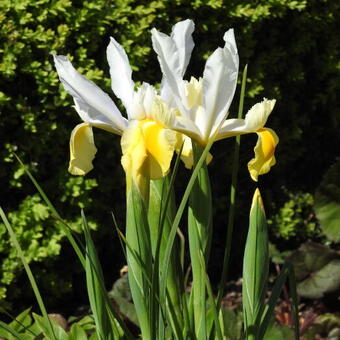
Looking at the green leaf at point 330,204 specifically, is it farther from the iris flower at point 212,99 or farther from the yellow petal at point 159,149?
the yellow petal at point 159,149

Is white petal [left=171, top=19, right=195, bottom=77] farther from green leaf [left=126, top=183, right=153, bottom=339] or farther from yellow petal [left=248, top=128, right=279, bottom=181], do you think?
green leaf [left=126, top=183, right=153, bottom=339]

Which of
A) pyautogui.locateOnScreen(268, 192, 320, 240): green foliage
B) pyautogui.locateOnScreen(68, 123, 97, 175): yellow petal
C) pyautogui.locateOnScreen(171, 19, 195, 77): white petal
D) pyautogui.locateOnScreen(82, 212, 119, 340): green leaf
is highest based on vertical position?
pyautogui.locateOnScreen(171, 19, 195, 77): white petal

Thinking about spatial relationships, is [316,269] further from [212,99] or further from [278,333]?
[212,99]

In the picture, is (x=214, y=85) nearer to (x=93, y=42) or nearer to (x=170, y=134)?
(x=170, y=134)

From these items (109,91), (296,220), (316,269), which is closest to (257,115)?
(109,91)

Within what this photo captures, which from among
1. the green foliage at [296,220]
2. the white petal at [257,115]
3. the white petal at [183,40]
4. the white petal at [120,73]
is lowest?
the green foliage at [296,220]

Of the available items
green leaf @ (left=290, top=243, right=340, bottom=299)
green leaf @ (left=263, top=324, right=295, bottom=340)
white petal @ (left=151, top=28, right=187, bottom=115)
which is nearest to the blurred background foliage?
green leaf @ (left=290, top=243, right=340, bottom=299)

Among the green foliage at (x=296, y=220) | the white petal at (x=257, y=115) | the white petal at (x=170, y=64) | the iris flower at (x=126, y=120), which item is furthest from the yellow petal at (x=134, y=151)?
the green foliage at (x=296, y=220)
